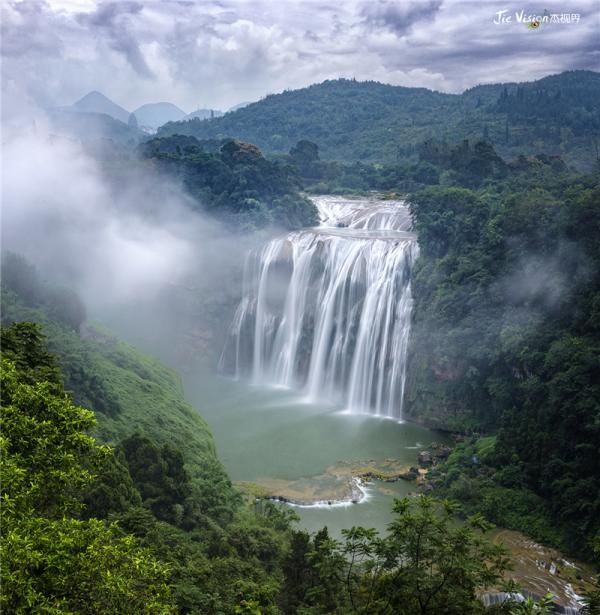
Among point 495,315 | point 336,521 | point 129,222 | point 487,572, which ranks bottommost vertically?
point 336,521

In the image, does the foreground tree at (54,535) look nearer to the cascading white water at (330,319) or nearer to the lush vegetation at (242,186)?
the cascading white water at (330,319)

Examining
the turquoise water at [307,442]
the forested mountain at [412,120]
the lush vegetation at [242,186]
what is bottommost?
the turquoise water at [307,442]

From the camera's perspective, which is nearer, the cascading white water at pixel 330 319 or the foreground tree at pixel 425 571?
the foreground tree at pixel 425 571

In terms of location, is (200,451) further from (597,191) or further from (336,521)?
(597,191)

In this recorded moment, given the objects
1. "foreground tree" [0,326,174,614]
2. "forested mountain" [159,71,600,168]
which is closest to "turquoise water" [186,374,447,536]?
"foreground tree" [0,326,174,614]

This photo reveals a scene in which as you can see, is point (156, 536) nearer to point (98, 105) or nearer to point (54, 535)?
point (54, 535)

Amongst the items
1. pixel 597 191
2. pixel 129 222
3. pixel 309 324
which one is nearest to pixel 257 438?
pixel 309 324

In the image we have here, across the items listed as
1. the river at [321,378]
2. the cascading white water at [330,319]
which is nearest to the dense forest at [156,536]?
the river at [321,378]

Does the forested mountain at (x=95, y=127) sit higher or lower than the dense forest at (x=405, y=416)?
higher
